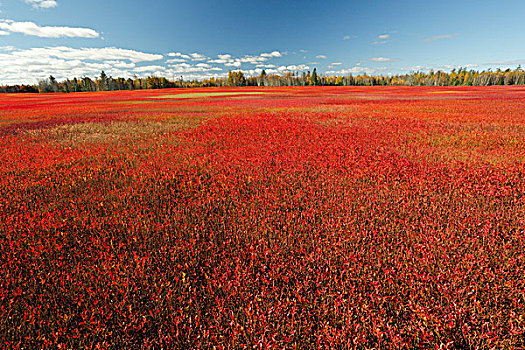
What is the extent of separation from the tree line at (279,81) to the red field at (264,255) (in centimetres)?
11839

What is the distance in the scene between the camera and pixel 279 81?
126250 millimetres

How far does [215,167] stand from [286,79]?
129510 millimetres

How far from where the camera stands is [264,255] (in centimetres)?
332

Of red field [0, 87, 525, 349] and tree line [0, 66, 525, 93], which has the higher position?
tree line [0, 66, 525, 93]

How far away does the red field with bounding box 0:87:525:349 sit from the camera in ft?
7.43

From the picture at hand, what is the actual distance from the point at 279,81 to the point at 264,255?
132739 millimetres

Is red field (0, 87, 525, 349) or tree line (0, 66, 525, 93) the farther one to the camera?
tree line (0, 66, 525, 93)

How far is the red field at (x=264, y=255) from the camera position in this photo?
7.43ft

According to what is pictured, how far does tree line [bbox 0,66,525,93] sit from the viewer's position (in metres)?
104

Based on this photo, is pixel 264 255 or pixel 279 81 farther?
pixel 279 81

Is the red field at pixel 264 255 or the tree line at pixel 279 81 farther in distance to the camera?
the tree line at pixel 279 81

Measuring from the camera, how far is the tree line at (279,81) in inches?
4090

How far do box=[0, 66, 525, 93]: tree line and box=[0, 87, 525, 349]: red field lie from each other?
118394mm

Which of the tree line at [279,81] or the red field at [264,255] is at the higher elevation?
the tree line at [279,81]
